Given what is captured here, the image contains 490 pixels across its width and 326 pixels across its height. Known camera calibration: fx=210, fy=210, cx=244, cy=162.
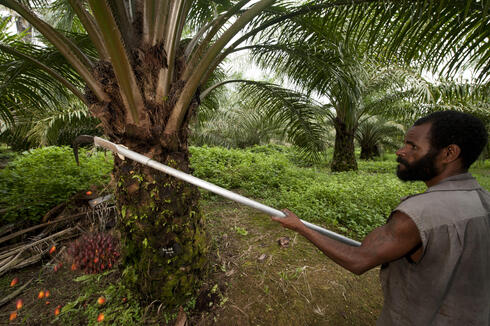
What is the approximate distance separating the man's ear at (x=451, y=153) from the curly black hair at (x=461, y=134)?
0.6 inches

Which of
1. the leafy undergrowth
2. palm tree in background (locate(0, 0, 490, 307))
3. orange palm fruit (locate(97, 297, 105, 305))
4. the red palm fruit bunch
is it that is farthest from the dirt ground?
the red palm fruit bunch

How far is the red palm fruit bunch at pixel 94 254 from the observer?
2330mm

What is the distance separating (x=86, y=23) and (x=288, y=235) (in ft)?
9.83

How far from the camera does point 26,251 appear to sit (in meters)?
2.61

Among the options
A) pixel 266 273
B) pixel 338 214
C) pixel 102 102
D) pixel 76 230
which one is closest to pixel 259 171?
pixel 338 214

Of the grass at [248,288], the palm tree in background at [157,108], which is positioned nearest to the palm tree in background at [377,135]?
the grass at [248,288]

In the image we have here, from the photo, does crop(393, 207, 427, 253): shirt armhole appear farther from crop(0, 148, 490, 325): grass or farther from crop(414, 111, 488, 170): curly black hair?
crop(0, 148, 490, 325): grass

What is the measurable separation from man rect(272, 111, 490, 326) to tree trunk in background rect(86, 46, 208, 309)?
114 cm

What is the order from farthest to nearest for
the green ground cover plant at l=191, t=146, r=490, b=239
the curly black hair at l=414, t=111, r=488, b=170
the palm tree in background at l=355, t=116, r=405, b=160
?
1. the palm tree in background at l=355, t=116, r=405, b=160
2. the green ground cover plant at l=191, t=146, r=490, b=239
3. the curly black hair at l=414, t=111, r=488, b=170

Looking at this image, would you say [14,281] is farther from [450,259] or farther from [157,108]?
[450,259]

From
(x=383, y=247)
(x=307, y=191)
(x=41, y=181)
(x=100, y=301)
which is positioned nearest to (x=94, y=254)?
(x=100, y=301)

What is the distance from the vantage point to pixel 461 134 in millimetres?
1045

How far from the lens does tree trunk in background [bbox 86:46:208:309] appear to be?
1712mm

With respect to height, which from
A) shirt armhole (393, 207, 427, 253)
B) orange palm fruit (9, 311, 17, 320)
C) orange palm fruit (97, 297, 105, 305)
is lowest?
orange palm fruit (9, 311, 17, 320)
